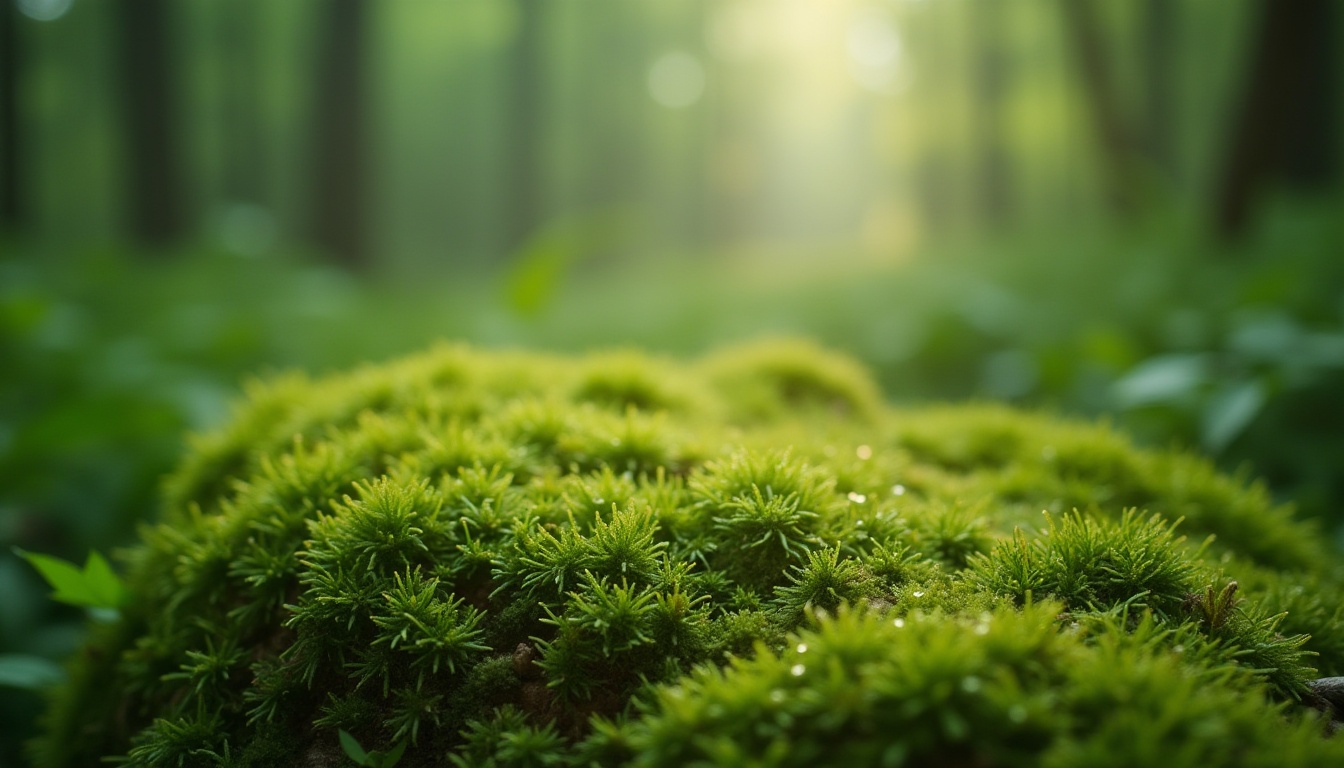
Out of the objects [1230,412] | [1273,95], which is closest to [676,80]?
[1273,95]

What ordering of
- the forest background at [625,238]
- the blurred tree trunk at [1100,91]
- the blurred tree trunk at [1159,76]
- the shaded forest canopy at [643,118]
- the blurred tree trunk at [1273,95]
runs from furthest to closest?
the blurred tree trunk at [1159,76] < the shaded forest canopy at [643,118] < the blurred tree trunk at [1100,91] < the blurred tree trunk at [1273,95] < the forest background at [625,238]

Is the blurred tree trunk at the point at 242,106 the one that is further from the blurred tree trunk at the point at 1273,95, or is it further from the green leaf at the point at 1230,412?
the green leaf at the point at 1230,412

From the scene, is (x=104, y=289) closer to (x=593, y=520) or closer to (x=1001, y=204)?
(x=593, y=520)

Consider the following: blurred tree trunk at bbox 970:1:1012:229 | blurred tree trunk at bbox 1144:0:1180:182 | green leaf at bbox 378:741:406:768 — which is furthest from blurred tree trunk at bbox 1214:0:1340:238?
blurred tree trunk at bbox 970:1:1012:229

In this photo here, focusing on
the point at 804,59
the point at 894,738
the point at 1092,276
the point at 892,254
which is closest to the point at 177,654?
the point at 894,738

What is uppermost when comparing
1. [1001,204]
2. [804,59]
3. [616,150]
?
[804,59]

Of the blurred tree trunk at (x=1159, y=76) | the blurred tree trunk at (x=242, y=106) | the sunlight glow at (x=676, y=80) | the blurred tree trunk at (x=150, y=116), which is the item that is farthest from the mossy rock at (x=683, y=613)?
the sunlight glow at (x=676, y=80)

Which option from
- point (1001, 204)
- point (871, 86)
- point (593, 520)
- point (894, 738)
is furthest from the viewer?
point (871, 86)
